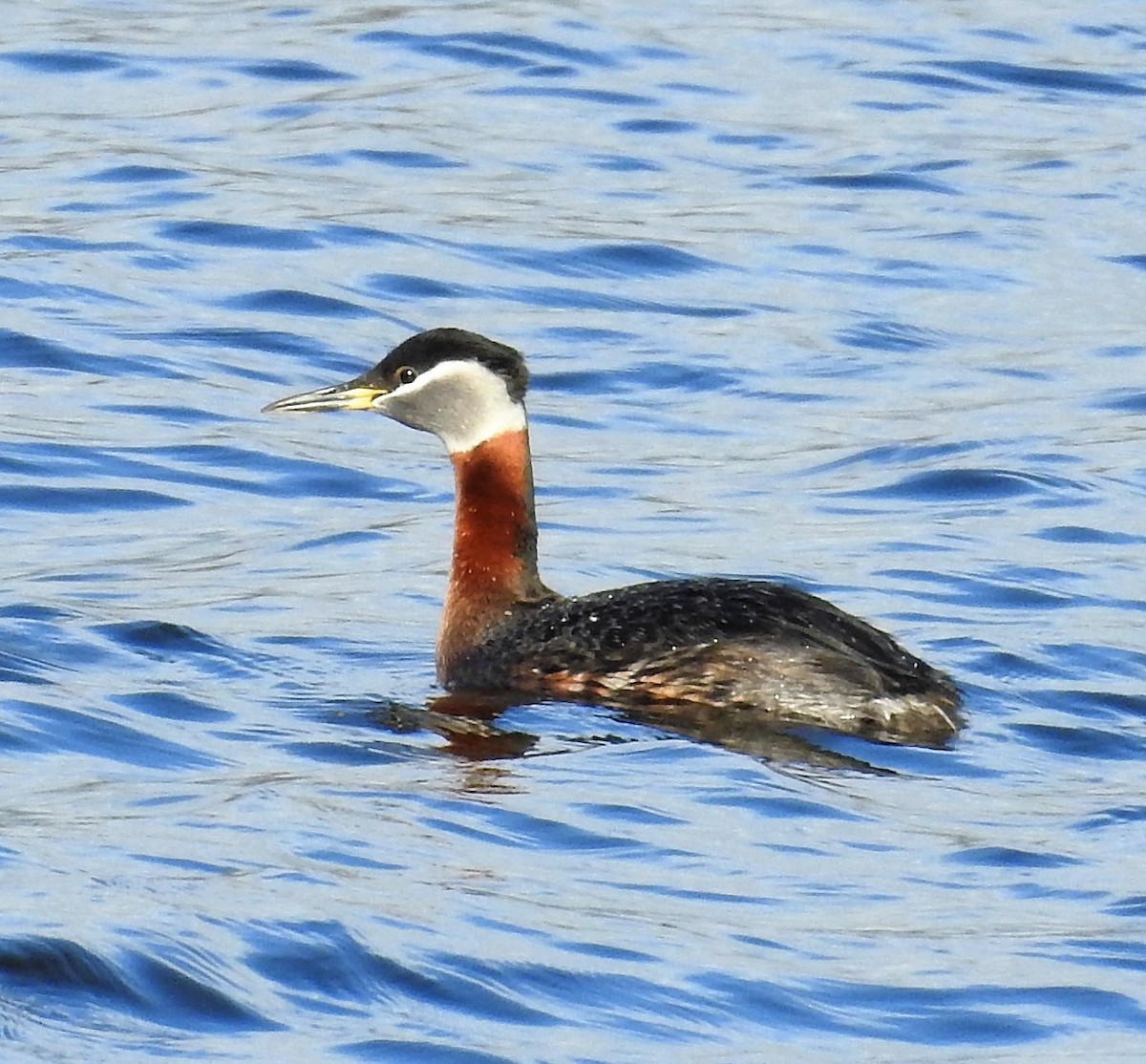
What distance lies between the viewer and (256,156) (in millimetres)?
18656

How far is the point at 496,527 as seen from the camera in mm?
10594

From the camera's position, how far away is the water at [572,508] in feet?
22.6

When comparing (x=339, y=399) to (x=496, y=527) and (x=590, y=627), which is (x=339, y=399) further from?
(x=590, y=627)

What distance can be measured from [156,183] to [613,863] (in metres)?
10.8

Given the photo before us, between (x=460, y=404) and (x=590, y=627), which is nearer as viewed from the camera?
(x=590, y=627)

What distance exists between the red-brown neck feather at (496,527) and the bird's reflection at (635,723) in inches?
26.2

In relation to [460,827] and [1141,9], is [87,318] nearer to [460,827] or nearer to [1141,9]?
[460,827]

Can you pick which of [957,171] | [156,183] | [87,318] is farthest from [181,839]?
[957,171]

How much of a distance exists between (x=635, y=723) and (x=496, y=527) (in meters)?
1.34

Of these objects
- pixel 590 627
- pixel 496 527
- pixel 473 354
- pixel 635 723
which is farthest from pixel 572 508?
pixel 635 723

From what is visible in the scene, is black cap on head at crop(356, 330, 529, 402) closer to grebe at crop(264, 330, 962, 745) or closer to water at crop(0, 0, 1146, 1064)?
grebe at crop(264, 330, 962, 745)

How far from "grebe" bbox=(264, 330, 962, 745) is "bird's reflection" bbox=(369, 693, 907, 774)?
2.8 inches

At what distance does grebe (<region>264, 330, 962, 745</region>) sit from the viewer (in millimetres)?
9367

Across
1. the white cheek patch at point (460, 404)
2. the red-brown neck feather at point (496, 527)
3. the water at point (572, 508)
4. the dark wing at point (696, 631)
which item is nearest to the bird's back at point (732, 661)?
the dark wing at point (696, 631)
